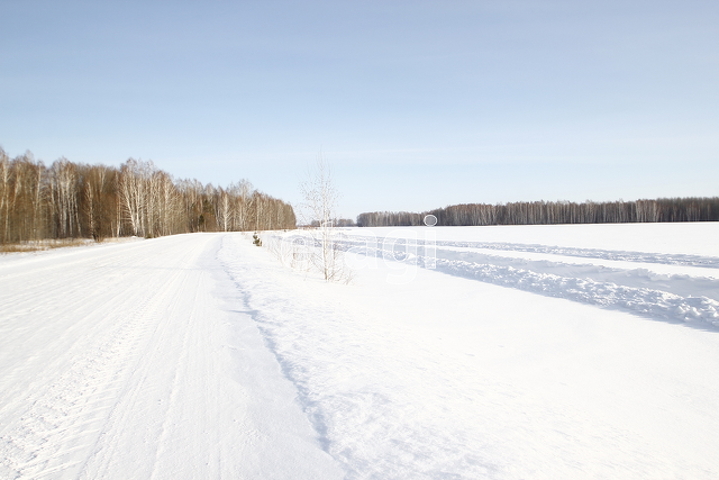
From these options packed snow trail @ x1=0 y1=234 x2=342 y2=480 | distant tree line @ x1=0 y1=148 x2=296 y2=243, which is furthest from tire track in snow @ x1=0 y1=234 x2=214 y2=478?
distant tree line @ x1=0 y1=148 x2=296 y2=243

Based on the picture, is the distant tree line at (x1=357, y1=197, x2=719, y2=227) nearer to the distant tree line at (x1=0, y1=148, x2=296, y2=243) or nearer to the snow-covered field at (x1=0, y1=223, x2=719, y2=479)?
the distant tree line at (x1=0, y1=148, x2=296, y2=243)

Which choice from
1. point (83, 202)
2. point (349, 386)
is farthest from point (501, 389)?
point (83, 202)

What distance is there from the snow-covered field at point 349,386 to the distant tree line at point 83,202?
25.5m

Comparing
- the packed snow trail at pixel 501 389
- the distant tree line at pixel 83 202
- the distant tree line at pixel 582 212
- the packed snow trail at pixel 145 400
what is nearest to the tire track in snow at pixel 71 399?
the packed snow trail at pixel 145 400

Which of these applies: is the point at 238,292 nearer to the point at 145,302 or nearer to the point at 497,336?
the point at 145,302

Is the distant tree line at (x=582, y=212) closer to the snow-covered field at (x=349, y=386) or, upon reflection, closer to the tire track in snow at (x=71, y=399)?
the snow-covered field at (x=349, y=386)

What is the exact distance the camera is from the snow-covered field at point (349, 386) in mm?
2781

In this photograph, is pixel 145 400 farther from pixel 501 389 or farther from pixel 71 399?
pixel 501 389

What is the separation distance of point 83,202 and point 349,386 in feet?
187

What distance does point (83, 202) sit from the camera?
47.9 metres

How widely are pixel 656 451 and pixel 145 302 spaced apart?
8901 millimetres

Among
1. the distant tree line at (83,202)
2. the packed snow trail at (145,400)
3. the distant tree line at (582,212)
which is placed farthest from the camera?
the distant tree line at (582,212)

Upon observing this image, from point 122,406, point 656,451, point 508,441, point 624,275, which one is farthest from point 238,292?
point 624,275

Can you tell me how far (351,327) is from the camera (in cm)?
648
